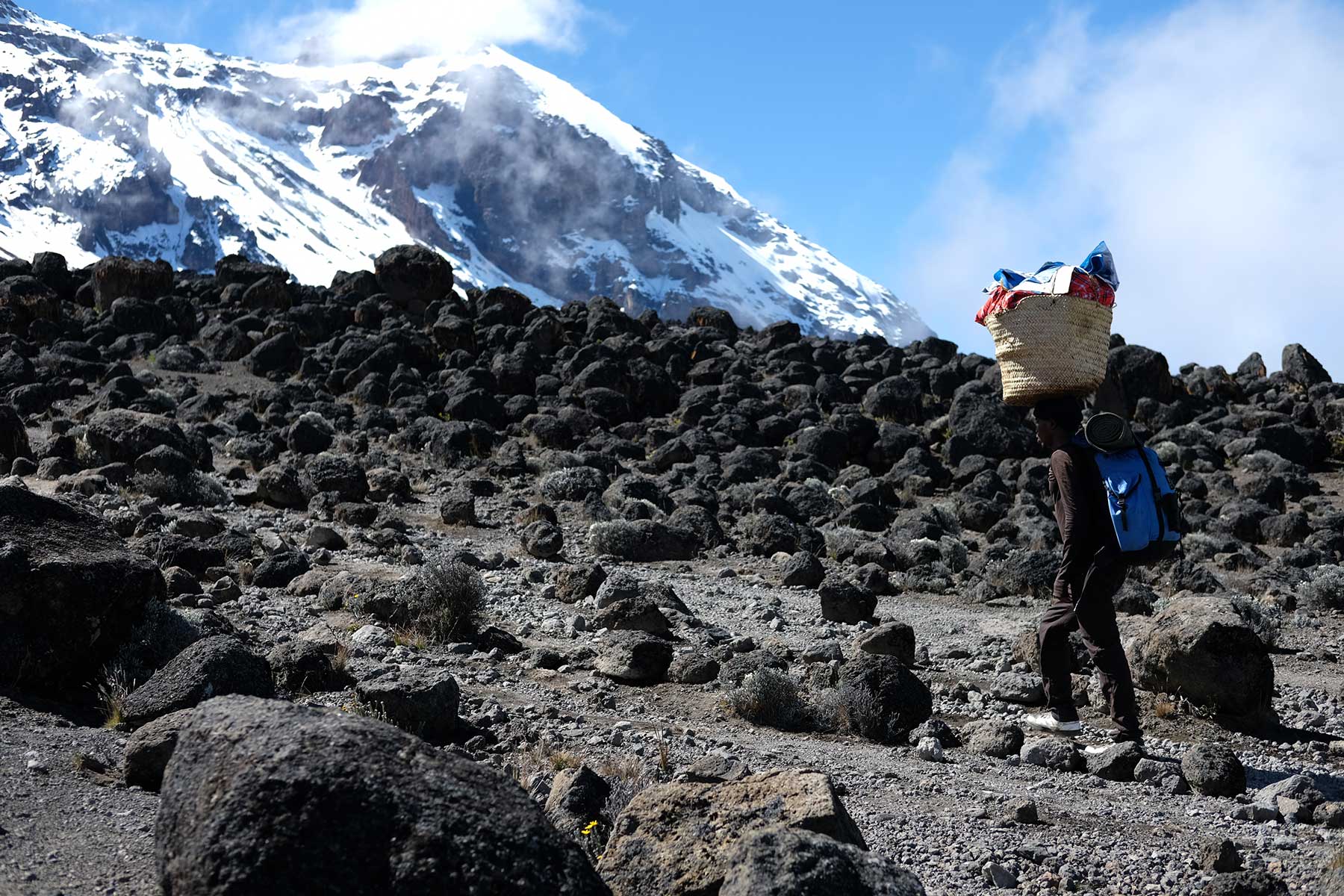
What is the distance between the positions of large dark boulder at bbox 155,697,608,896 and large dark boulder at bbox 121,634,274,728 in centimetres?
214

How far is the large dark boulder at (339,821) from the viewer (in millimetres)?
2926

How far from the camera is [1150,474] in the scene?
595cm

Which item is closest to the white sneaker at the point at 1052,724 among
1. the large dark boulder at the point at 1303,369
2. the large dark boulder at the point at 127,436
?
the large dark boulder at the point at 127,436

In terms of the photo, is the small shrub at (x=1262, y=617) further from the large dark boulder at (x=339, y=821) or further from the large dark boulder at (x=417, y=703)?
the large dark boulder at (x=339, y=821)

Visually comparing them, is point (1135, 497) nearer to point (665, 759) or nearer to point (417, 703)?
point (665, 759)

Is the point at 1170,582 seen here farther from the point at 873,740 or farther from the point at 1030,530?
the point at 873,740

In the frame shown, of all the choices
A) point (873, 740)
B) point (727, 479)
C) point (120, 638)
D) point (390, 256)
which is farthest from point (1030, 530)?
point (390, 256)

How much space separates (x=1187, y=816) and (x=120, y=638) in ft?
15.9

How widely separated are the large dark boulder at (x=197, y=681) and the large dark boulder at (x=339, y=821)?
2.14m

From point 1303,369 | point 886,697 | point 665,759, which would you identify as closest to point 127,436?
point 886,697

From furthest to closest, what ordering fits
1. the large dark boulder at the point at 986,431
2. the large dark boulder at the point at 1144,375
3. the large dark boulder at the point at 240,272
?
the large dark boulder at the point at 240,272 < the large dark boulder at the point at 1144,375 < the large dark boulder at the point at 986,431

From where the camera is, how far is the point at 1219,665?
6637mm

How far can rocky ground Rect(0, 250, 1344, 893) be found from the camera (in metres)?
3.26

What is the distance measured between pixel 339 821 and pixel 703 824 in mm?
1291
